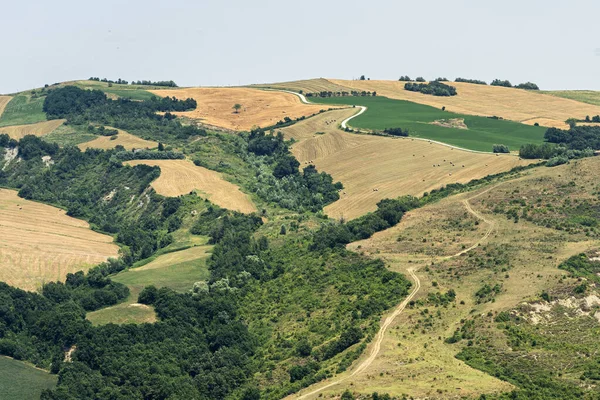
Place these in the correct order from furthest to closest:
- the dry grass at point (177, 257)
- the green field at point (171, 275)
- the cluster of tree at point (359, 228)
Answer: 1. the dry grass at point (177, 257)
2. the cluster of tree at point (359, 228)
3. the green field at point (171, 275)

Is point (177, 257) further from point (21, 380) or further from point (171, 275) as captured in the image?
point (21, 380)

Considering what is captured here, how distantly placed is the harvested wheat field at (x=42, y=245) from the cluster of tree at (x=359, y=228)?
39145mm

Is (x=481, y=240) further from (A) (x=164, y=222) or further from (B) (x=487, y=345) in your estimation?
(A) (x=164, y=222)

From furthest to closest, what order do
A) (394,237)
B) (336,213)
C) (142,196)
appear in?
1. (142,196)
2. (336,213)
3. (394,237)

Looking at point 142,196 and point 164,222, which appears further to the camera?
point 142,196

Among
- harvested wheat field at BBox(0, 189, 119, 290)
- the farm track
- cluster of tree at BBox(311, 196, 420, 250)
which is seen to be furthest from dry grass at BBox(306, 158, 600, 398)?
harvested wheat field at BBox(0, 189, 119, 290)

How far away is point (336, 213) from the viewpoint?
180 m

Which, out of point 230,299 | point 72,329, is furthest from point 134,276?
point 72,329

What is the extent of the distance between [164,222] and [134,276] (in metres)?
32.3

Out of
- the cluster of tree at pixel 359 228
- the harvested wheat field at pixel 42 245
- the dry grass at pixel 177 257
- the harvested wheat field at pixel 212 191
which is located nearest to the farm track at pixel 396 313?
the cluster of tree at pixel 359 228

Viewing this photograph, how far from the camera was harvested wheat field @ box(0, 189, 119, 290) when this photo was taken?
149m

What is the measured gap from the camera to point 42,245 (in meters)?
162

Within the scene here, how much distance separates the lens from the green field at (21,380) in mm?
106688

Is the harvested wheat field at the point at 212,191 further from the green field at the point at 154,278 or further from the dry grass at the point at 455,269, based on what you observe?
the dry grass at the point at 455,269
